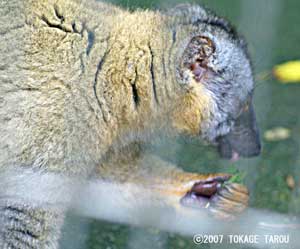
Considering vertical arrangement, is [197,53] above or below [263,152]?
above

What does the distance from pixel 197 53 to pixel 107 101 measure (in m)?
0.45

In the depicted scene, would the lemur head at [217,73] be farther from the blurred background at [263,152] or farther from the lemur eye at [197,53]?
the blurred background at [263,152]

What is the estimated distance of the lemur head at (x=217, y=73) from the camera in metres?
3.61

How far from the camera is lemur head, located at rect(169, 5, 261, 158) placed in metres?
3.61

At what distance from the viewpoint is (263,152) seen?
16.4 ft

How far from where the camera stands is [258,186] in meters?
4.65

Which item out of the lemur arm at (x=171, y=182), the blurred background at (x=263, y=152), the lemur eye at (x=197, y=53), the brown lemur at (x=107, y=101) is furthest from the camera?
the blurred background at (x=263, y=152)

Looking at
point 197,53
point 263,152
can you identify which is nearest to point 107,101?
point 197,53

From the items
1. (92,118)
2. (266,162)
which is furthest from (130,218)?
(266,162)

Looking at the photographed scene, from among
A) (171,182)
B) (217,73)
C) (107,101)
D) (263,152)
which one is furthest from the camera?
(263,152)

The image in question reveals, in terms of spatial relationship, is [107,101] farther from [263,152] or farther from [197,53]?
[263,152]

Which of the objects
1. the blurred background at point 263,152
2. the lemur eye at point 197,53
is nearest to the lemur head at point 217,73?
the lemur eye at point 197,53

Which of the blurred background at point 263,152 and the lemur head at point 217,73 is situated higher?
the lemur head at point 217,73

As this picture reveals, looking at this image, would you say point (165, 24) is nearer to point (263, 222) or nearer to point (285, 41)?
point (263, 222)
